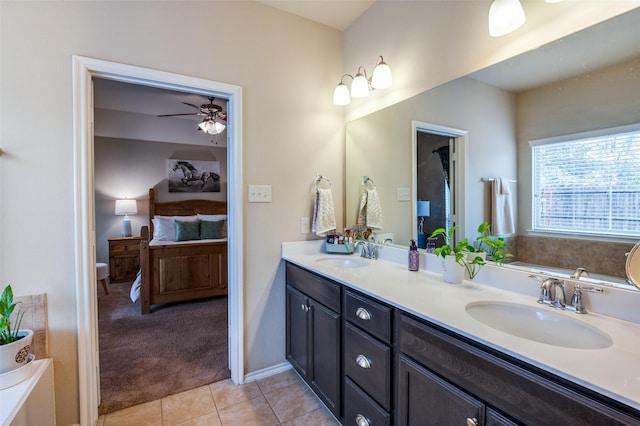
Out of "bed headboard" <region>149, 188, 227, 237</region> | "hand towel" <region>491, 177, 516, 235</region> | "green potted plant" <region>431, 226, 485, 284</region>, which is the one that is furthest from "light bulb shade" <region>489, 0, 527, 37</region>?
"bed headboard" <region>149, 188, 227, 237</region>

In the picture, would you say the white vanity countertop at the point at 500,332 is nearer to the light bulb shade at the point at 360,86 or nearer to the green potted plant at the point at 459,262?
the green potted plant at the point at 459,262

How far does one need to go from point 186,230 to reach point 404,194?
338 centimetres

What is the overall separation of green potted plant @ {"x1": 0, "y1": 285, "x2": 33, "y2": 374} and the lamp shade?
2149mm

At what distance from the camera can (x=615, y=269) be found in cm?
A: 105

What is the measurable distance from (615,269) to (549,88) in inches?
29.3

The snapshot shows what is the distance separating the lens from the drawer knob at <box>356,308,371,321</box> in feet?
4.37

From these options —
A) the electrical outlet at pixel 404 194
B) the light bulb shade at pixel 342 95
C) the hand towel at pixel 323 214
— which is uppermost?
the light bulb shade at pixel 342 95

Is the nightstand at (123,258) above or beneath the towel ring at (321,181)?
beneath

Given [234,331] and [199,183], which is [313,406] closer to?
[234,331]

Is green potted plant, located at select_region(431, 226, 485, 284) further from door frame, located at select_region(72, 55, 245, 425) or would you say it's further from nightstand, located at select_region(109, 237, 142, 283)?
nightstand, located at select_region(109, 237, 142, 283)

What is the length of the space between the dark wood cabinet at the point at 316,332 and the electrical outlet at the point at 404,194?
0.78 metres

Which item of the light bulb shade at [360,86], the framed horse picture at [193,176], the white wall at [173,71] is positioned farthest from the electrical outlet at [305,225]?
the framed horse picture at [193,176]

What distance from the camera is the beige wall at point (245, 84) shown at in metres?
1.49

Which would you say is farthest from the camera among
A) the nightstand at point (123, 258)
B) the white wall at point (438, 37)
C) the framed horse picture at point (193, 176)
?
the framed horse picture at point (193, 176)
